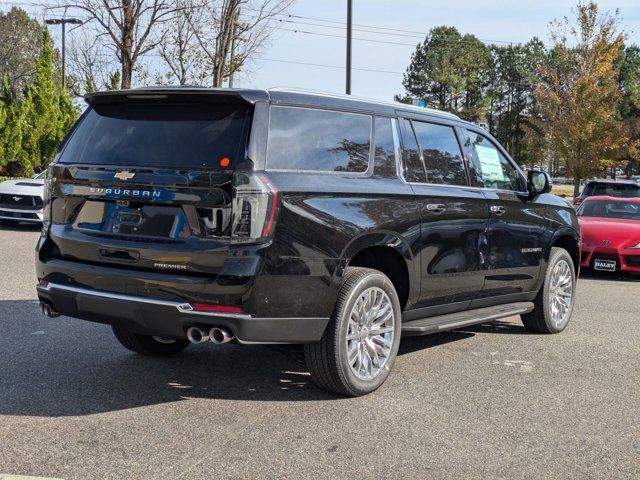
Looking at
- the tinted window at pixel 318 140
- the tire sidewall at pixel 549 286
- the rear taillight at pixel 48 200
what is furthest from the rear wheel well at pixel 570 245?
the rear taillight at pixel 48 200

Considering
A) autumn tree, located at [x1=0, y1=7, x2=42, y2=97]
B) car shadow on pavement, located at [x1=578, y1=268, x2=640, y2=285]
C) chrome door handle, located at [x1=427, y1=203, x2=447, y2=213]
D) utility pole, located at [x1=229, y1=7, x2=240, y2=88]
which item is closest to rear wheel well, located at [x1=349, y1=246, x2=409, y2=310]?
chrome door handle, located at [x1=427, y1=203, x2=447, y2=213]

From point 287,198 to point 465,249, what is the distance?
203 cm

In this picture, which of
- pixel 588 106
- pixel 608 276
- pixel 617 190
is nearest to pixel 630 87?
pixel 588 106

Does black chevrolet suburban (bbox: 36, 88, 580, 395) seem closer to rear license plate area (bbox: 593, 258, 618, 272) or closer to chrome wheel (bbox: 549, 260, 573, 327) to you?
chrome wheel (bbox: 549, 260, 573, 327)

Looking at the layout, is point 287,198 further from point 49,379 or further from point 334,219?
point 49,379

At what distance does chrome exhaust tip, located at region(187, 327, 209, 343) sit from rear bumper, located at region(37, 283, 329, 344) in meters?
0.03

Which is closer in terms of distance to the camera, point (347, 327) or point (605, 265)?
point (347, 327)

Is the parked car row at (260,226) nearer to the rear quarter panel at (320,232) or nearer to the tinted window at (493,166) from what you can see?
the rear quarter panel at (320,232)

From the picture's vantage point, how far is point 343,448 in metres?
4.14

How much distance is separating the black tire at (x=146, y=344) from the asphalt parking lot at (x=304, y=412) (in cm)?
11

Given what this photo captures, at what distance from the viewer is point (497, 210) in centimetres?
649

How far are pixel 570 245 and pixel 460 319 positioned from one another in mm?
2481

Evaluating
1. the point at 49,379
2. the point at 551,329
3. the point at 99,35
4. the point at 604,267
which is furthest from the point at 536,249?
the point at 99,35

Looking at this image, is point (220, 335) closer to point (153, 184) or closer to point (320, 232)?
point (320, 232)
